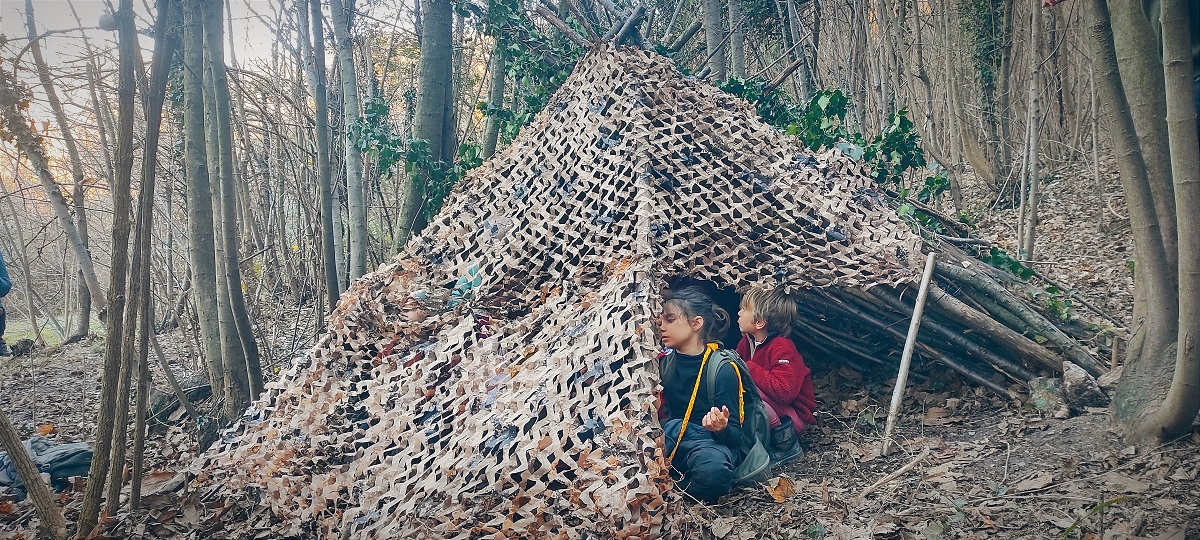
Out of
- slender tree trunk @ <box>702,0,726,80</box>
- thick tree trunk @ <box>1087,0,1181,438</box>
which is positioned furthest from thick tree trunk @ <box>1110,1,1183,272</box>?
slender tree trunk @ <box>702,0,726,80</box>

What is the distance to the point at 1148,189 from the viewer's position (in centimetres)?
293

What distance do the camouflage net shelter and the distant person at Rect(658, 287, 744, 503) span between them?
26 cm

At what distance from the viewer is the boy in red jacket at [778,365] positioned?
12.3ft

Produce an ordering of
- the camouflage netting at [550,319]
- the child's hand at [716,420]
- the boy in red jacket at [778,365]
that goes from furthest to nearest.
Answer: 1. the boy in red jacket at [778,365]
2. the child's hand at [716,420]
3. the camouflage netting at [550,319]

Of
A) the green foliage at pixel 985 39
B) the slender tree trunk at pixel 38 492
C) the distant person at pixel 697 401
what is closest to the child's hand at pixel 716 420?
the distant person at pixel 697 401

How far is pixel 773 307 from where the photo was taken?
3826 millimetres

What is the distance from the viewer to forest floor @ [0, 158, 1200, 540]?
2590 millimetres

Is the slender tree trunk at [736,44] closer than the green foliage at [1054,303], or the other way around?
the green foliage at [1054,303]

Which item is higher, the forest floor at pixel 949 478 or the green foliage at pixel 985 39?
the green foliage at pixel 985 39

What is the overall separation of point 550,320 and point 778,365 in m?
1.32

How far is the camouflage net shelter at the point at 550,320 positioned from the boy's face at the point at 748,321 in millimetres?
217

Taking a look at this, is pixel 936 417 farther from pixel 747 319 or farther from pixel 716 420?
pixel 716 420

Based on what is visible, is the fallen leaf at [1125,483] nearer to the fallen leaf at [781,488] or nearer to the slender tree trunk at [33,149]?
the fallen leaf at [781,488]

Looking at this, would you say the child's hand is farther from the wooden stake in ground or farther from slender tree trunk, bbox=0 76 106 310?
slender tree trunk, bbox=0 76 106 310
